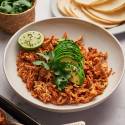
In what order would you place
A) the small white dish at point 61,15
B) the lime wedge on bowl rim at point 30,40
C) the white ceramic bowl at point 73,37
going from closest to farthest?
the white ceramic bowl at point 73,37, the lime wedge on bowl rim at point 30,40, the small white dish at point 61,15

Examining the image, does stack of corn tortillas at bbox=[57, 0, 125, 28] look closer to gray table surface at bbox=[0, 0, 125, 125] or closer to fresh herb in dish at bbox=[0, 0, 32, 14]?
fresh herb in dish at bbox=[0, 0, 32, 14]

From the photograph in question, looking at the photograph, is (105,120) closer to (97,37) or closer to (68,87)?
(68,87)

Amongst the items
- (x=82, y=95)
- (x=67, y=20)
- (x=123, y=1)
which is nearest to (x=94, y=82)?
(x=82, y=95)

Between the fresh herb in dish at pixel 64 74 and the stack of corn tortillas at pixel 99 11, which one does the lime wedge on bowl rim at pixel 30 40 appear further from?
the stack of corn tortillas at pixel 99 11

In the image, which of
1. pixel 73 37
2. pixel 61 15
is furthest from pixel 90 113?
pixel 61 15

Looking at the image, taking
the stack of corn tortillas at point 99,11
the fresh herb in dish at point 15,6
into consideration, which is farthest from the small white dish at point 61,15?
the fresh herb in dish at point 15,6
